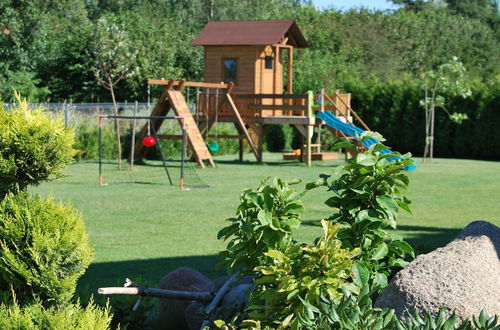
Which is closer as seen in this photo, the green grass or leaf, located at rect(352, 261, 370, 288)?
leaf, located at rect(352, 261, 370, 288)

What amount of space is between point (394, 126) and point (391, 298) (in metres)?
30.6

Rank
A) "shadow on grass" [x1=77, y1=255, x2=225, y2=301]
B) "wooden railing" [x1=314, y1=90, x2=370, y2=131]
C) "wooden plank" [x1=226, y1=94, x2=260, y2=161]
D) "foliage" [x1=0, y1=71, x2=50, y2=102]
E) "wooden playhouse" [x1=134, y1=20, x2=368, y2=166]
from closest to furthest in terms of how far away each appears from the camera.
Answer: "shadow on grass" [x1=77, y1=255, x2=225, y2=301] < "wooden plank" [x1=226, y1=94, x2=260, y2=161] < "wooden playhouse" [x1=134, y1=20, x2=368, y2=166] < "wooden railing" [x1=314, y1=90, x2=370, y2=131] < "foliage" [x1=0, y1=71, x2=50, y2=102]

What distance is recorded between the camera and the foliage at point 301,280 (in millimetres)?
4172

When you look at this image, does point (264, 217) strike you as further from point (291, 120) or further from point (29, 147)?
point (291, 120)

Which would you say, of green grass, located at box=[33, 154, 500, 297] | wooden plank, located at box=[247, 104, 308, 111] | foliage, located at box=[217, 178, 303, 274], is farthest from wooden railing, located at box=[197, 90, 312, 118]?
foliage, located at box=[217, 178, 303, 274]

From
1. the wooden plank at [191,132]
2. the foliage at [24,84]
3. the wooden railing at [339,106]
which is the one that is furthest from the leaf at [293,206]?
the foliage at [24,84]

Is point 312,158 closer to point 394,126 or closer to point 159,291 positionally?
point 394,126

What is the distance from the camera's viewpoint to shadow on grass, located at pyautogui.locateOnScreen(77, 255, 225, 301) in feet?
25.8

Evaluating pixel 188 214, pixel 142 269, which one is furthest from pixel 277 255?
pixel 188 214

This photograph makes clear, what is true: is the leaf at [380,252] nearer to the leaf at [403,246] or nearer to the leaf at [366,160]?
the leaf at [403,246]

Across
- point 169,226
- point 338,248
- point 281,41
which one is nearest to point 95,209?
point 169,226

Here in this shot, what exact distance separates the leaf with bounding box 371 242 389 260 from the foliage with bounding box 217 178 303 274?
19.3 inches

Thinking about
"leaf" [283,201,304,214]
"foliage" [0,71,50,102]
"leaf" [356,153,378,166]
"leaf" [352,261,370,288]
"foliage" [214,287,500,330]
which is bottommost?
"foliage" [214,287,500,330]

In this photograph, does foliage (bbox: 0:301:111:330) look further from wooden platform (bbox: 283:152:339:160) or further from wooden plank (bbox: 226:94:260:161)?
wooden platform (bbox: 283:152:339:160)
